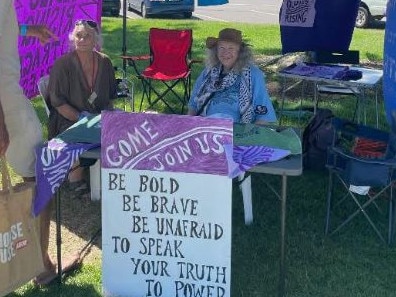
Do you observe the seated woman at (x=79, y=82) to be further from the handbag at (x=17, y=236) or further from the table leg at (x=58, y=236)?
the handbag at (x=17, y=236)

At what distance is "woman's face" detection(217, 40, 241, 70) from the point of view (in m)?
4.37

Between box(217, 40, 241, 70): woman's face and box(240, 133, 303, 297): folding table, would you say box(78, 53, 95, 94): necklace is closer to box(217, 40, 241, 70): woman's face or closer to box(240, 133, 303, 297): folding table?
box(217, 40, 241, 70): woman's face

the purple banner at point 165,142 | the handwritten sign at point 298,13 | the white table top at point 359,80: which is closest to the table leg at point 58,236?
the purple banner at point 165,142

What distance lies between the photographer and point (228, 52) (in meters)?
4.39

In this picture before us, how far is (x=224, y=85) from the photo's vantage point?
14.6 ft

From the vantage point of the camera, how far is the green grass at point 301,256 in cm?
353

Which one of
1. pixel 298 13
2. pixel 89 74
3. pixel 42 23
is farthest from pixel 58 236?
pixel 298 13

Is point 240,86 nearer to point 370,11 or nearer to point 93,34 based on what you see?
point 93,34

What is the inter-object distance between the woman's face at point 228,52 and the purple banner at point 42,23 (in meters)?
1.63

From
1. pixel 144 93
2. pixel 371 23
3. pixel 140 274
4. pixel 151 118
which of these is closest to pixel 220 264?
pixel 140 274

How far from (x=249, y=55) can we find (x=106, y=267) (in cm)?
183

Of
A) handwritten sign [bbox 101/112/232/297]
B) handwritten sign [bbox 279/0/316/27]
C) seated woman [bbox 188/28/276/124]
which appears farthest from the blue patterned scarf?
handwritten sign [bbox 279/0/316/27]

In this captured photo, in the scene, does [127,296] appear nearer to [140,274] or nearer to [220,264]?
[140,274]

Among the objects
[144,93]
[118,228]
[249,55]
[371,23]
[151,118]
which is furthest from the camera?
[371,23]
